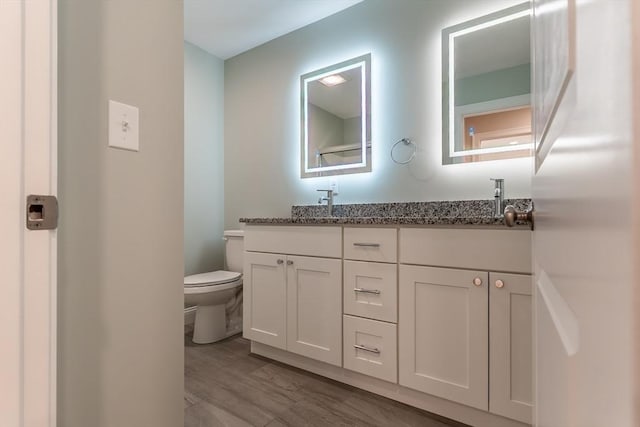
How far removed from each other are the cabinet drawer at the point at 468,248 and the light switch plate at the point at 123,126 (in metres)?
1.14

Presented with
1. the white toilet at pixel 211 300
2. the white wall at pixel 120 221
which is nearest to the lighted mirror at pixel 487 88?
the white wall at pixel 120 221

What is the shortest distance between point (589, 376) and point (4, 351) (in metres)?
0.80

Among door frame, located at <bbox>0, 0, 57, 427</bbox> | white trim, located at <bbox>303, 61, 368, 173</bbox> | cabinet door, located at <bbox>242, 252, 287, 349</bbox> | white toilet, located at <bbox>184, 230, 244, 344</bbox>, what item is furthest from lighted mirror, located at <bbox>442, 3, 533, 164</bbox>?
door frame, located at <bbox>0, 0, 57, 427</bbox>

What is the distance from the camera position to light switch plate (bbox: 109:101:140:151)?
0.80 meters

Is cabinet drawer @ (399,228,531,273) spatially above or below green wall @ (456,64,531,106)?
below

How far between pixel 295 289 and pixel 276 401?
56 centimetres

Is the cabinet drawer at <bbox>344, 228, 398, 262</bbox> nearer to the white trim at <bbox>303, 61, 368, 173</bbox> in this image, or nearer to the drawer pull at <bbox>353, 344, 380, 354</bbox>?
the drawer pull at <bbox>353, 344, 380, 354</bbox>

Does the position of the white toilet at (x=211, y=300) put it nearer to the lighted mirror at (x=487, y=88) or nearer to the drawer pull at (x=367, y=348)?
the drawer pull at (x=367, y=348)

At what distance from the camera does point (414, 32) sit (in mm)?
2105

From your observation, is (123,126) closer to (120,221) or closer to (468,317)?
(120,221)

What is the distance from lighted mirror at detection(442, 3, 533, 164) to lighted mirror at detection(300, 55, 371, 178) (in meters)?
0.56

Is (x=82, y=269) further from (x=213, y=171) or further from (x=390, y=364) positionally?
(x=213, y=171)

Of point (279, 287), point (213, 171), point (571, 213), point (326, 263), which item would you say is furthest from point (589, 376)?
point (213, 171)

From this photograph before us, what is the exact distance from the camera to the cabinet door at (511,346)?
121 centimetres
